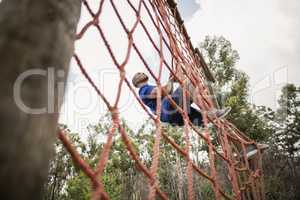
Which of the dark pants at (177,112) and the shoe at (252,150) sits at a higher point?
the dark pants at (177,112)

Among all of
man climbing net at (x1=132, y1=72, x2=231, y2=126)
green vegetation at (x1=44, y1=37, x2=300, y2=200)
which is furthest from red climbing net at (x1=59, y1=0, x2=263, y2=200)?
green vegetation at (x1=44, y1=37, x2=300, y2=200)

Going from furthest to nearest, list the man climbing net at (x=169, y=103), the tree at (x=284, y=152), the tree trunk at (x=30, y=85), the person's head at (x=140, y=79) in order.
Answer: the tree at (x=284, y=152)
the person's head at (x=140, y=79)
the man climbing net at (x=169, y=103)
the tree trunk at (x=30, y=85)

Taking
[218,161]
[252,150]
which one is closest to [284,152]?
[218,161]

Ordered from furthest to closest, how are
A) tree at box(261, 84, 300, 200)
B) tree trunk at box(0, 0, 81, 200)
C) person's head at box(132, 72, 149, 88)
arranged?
1. tree at box(261, 84, 300, 200)
2. person's head at box(132, 72, 149, 88)
3. tree trunk at box(0, 0, 81, 200)

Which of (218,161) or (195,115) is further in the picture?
(218,161)

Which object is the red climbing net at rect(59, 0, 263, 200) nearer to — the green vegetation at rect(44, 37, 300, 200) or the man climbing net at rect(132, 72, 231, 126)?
the man climbing net at rect(132, 72, 231, 126)

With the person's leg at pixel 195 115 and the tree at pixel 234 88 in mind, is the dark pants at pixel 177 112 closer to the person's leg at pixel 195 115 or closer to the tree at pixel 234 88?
the person's leg at pixel 195 115

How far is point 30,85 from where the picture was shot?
0.85 ft

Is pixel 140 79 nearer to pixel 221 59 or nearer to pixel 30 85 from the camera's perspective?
pixel 30 85

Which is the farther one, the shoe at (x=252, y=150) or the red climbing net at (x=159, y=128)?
the shoe at (x=252, y=150)

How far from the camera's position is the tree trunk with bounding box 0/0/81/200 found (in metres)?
0.23

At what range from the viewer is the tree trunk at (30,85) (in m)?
0.23

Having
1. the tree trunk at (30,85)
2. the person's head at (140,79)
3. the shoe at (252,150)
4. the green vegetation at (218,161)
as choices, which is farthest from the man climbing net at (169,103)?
the green vegetation at (218,161)

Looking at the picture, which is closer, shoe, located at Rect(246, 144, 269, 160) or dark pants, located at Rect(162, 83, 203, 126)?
dark pants, located at Rect(162, 83, 203, 126)
